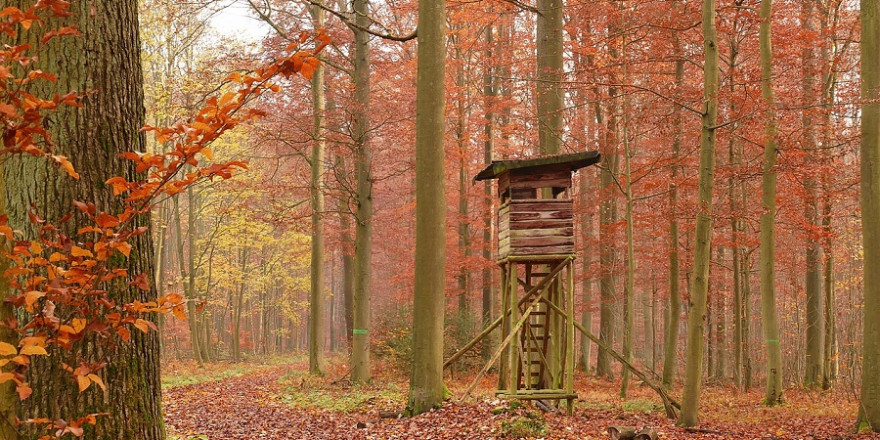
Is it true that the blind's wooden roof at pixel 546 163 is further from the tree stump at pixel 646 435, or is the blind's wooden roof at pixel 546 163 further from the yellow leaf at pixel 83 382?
the yellow leaf at pixel 83 382

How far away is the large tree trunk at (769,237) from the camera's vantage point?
44.9 feet

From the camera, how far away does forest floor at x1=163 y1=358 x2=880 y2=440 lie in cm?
919

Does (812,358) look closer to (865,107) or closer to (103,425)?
(865,107)

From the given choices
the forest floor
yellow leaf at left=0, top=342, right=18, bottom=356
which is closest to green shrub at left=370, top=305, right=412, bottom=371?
the forest floor

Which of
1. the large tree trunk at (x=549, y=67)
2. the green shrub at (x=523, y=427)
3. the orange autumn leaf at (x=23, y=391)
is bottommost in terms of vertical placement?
the green shrub at (x=523, y=427)

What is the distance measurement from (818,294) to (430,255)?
12.5m

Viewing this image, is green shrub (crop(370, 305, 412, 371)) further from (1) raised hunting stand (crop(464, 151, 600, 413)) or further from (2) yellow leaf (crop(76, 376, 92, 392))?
(2) yellow leaf (crop(76, 376, 92, 392))

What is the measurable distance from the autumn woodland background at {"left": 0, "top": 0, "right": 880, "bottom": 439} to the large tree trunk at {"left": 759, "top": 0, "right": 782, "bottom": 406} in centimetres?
6

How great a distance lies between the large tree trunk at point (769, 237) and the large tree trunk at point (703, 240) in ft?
13.0

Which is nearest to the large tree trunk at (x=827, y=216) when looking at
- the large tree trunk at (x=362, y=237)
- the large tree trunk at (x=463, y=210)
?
the large tree trunk at (x=463, y=210)

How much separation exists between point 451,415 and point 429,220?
297 cm

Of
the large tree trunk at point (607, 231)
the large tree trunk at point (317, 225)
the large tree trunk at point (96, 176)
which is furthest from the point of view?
the large tree trunk at point (607, 231)

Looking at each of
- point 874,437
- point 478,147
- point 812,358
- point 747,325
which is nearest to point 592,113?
point 478,147

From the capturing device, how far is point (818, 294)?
1742cm
